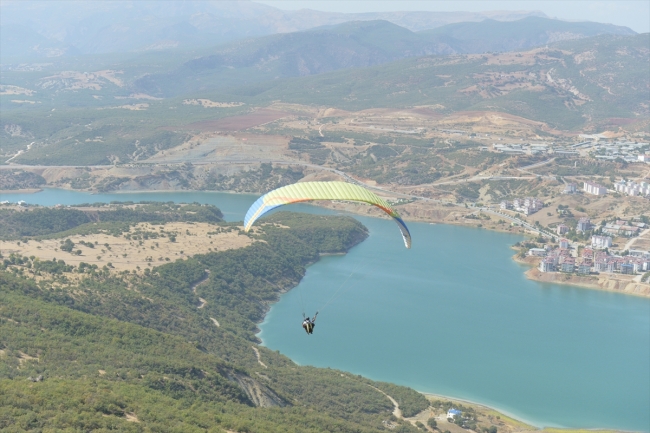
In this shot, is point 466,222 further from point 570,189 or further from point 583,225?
point 570,189

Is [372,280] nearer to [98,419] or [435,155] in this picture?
[98,419]

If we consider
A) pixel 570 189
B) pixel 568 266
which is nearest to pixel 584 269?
pixel 568 266

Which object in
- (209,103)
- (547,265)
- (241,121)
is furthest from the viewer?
(209,103)

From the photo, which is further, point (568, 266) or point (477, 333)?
point (568, 266)

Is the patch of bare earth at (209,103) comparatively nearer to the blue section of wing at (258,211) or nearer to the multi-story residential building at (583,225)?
the multi-story residential building at (583,225)

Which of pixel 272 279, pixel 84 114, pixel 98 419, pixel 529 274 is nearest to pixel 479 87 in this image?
pixel 84 114

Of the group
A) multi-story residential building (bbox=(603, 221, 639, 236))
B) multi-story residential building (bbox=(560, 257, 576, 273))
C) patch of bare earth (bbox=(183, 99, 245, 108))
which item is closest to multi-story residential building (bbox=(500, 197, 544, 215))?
multi-story residential building (bbox=(603, 221, 639, 236))

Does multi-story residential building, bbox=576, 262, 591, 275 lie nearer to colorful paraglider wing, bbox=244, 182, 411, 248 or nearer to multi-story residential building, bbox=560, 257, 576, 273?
multi-story residential building, bbox=560, 257, 576, 273
